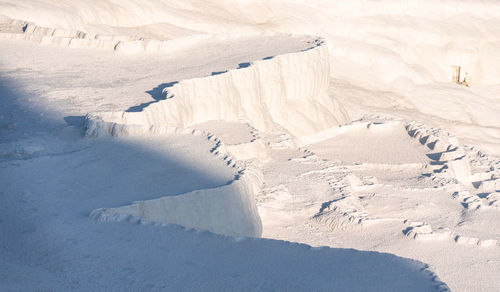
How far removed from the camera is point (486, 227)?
9.27 meters

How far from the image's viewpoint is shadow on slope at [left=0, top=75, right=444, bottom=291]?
4.55m

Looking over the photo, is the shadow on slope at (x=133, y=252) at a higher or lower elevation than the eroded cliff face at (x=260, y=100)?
higher

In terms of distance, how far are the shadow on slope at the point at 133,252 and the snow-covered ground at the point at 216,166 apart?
0.02 m

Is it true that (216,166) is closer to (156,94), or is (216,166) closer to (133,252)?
(133,252)

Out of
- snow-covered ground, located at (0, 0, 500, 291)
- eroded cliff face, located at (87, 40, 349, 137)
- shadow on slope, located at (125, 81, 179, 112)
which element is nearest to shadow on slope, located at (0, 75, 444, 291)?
snow-covered ground, located at (0, 0, 500, 291)

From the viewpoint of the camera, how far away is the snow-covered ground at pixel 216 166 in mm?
4895

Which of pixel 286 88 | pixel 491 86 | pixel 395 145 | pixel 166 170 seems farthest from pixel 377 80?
pixel 166 170

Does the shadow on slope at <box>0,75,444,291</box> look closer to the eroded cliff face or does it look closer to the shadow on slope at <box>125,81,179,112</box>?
the eroded cliff face

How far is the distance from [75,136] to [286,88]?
532 cm

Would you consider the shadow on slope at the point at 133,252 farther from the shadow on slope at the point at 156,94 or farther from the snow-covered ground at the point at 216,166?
the shadow on slope at the point at 156,94

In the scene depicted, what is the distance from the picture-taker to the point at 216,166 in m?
6.97

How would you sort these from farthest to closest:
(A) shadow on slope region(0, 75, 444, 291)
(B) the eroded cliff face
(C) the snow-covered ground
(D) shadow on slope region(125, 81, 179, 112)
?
(B) the eroded cliff face, (D) shadow on slope region(125, 81, 179, 112), (C) the snow-covered ground, (A) shadow on slope region(0, 75, 444, 291)

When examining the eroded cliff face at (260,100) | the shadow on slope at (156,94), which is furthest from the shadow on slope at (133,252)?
the shadow on slope at (156,94)

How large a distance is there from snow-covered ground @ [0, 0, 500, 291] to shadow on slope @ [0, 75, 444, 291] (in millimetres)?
17
